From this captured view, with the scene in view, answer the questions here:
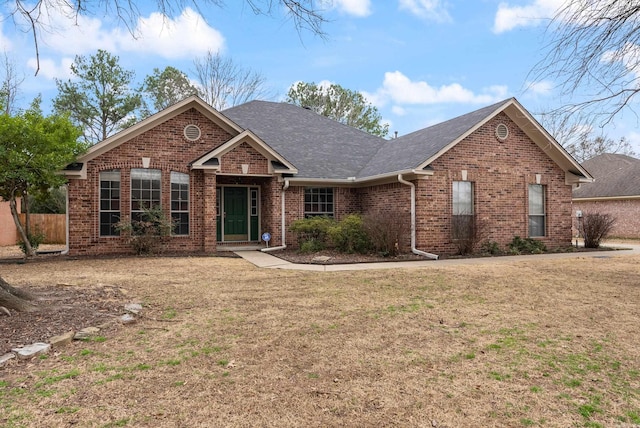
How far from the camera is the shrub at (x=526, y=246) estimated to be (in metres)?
14.4

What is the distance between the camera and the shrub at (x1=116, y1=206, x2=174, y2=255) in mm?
13141

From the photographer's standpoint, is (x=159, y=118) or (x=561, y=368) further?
(x=159, y=118)

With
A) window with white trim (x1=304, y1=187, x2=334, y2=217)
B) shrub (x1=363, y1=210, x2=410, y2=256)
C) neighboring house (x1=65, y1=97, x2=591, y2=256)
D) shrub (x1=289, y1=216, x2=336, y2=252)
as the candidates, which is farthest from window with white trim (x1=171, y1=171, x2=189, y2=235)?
shrub (x1=363, y1=210, x2=410, y2=256)

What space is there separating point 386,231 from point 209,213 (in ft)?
19.0

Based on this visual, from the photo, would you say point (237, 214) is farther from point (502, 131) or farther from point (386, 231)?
point (502, 131)

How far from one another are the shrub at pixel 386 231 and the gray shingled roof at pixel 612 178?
17122 mm

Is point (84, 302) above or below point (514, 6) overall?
below

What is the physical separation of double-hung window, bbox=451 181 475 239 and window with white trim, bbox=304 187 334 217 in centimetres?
451

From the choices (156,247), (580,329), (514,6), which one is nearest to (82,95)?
(156,247)

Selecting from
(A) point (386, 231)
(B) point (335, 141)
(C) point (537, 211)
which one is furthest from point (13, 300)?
(C) point (537, 211)

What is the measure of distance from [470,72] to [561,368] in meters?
11.0

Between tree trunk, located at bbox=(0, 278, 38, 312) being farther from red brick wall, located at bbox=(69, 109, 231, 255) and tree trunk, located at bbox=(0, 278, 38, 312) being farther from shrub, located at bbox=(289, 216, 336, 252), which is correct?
shrub, located at bbox=(289, 216, 336, 252)

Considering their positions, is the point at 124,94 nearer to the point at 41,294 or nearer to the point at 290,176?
the point at 290,176

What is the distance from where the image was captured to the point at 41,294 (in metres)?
6.61
